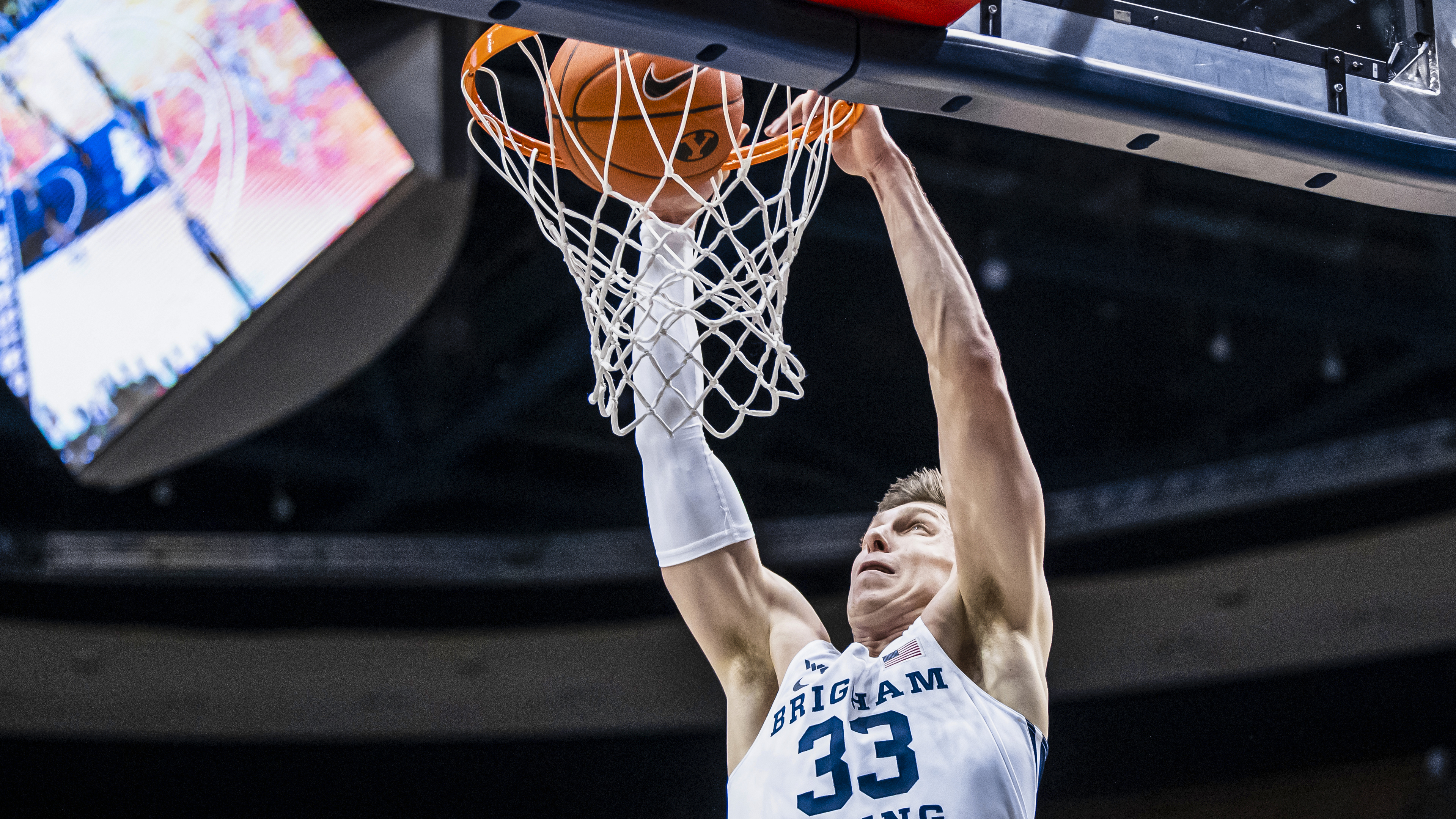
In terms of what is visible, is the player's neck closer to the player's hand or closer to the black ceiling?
the player's hand

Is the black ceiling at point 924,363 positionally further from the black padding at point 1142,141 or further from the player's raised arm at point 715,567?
the black padding at point 1142,141

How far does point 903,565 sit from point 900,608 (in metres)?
0.08

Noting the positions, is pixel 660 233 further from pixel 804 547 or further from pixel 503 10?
pixel 804 547

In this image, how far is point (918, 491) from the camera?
2475 millimetres

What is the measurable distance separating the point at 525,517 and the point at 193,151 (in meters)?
3.24

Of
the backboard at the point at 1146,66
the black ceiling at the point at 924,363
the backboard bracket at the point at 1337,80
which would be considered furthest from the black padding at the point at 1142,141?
the black ceiling at the point at 924,363

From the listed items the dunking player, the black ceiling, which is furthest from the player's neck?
the black ceiling

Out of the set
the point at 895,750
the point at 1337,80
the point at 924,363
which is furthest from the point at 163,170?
the point at 924,363

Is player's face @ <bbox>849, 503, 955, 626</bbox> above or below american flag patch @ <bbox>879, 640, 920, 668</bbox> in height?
below

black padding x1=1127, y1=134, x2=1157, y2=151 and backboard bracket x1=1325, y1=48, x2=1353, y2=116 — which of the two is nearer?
black padding x1=1127, y1=134, x2=1157, y2=151

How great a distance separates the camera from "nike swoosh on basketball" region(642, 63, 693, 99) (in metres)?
1.95

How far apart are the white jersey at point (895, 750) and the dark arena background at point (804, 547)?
343cm

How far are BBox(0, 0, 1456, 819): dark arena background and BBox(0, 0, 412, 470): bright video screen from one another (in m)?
1.55

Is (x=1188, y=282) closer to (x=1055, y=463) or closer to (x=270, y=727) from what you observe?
(x=1055, y=463)
